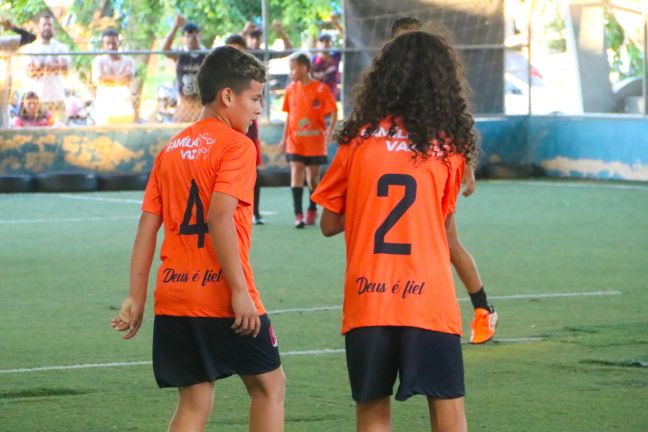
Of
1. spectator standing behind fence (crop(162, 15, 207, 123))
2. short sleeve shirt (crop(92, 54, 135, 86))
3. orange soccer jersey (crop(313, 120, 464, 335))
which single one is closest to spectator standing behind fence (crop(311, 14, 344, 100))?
spectator standing behind fence (crop(162, 15, 207, 123))

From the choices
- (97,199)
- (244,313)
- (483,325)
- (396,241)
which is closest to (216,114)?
(244,313)

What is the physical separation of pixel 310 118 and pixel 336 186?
434 inches

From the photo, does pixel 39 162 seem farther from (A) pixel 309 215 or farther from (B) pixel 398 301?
(B) pixel 398 301

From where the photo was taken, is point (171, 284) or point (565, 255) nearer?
point (171, 284)

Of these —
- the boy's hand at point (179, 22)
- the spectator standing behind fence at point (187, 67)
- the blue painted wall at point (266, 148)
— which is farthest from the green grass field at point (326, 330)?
Answer: the boy's hand at point (179, 22)

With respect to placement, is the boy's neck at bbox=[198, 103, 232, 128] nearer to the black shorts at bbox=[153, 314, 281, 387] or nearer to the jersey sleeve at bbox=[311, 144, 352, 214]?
the jersey sleeve at bbox=[311, 144, 352, 214]

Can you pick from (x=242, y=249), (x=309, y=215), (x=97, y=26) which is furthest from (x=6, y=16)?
(x=242, y=249)

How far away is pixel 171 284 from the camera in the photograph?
4.66 m

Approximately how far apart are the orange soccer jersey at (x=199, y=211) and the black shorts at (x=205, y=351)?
0.04m

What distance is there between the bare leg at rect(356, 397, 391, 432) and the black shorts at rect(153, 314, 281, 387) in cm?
43

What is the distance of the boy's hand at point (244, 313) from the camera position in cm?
453

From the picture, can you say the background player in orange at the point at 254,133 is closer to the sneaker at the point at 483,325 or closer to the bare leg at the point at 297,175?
the bare leg at the point at 297,175

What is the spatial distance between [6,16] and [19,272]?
1088cm

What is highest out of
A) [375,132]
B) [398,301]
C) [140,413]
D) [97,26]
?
[97,26]
